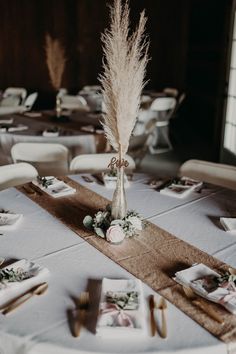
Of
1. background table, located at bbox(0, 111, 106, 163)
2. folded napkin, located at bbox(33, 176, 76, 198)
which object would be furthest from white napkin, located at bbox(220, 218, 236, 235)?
background table, located at bbox(0, 111, 106, 163)

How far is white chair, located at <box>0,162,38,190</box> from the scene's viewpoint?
242cm

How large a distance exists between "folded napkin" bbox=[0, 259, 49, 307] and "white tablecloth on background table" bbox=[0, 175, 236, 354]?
42 mm

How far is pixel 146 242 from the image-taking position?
1632 millimetres

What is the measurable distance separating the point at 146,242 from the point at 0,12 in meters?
6.20

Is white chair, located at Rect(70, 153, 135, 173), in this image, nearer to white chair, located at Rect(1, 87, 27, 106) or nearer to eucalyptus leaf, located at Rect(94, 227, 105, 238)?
eucalyptus leaf, located at Rect(94, 227, 105, 238)

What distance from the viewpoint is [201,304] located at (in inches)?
49.1

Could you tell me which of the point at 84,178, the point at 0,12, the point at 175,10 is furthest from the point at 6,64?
the point at 84,178

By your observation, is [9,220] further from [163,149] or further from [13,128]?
[163,149]

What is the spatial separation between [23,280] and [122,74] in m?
0.79

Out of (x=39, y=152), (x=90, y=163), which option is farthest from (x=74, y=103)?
(x=90, y=163)

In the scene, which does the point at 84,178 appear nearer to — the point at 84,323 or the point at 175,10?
the point at 84,323

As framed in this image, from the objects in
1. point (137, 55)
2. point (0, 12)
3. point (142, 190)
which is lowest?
point (142, 190)

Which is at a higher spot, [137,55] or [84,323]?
[137,55]

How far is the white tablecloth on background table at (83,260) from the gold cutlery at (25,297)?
0.02 meters
